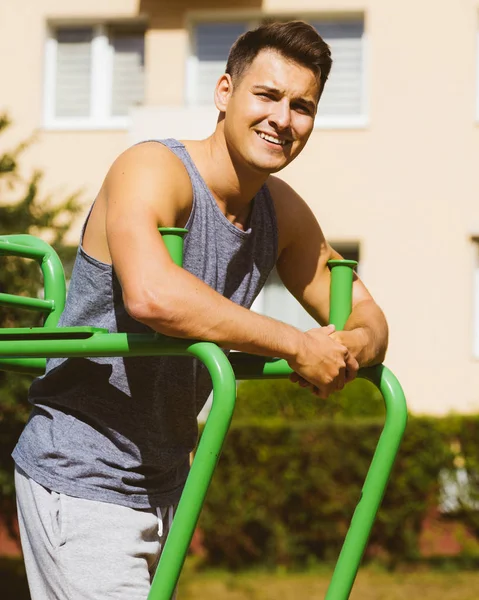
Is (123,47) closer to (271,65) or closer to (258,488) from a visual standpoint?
(258,488)

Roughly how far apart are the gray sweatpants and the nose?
0.85 metres

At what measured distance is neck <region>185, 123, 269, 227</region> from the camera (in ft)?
7.40

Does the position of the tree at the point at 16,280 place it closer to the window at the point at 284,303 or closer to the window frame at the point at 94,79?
the window at the point at 284,303

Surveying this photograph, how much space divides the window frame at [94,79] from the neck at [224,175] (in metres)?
8.23

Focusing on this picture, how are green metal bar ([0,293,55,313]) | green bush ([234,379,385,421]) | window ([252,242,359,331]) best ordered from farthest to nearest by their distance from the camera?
window ([252,242,359,331])
green bush ([234,379,385,421])
green metal bar ([0,293,55,313])

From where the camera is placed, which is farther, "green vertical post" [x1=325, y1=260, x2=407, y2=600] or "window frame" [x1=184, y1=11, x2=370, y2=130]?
"window frame" [x1=184, y1=11, x2=370, y2=130]

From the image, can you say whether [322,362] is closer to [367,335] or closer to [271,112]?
[367,335]

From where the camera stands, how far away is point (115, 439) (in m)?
2.18

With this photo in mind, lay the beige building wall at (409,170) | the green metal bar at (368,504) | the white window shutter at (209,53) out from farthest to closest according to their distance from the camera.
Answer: the white window shutter at (209,53) → the beige building wall at (409,170) → the green metal bar at (368,504)

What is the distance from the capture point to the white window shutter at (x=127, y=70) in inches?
409

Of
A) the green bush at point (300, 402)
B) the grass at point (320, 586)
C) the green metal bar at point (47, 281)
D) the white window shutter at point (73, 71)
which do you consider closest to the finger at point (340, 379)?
the green metal bar at point (47, 281)

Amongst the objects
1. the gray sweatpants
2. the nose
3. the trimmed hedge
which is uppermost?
the nose

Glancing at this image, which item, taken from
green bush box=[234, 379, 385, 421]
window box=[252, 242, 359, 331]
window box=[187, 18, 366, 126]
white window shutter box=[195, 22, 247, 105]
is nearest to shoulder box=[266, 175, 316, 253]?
green bush box=[234, 379, 385, 421]

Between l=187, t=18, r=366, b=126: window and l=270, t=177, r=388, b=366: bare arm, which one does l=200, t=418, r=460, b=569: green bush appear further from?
l=270, t=177, r=388, b=366: bare arm
